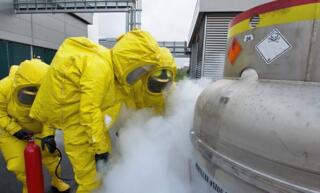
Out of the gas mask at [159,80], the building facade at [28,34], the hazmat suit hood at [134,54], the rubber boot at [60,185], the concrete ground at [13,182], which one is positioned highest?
the building facade at [28,34]

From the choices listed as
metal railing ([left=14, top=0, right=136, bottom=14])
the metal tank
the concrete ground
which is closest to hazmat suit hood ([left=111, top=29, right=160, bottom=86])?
the metal tank

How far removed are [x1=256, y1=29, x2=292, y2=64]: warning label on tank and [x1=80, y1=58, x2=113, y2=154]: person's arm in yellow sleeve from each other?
1.28 meters

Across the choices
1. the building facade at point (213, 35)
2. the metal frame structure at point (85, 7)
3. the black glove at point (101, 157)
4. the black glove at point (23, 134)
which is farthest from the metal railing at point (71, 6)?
the black glove at point (101, 157)

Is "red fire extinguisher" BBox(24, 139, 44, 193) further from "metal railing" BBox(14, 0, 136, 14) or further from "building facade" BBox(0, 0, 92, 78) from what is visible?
"building facade" BBox(0, 0, 92, 78)

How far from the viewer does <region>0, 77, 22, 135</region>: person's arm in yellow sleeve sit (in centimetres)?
288

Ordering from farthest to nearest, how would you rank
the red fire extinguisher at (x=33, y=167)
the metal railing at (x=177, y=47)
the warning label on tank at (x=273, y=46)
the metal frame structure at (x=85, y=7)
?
1. the metal railing at (x=177, y=47)
2. the metal frame structure at (x=85, y=7)
3. the red fire extinguisher at (x=33, y=167)
4. the warning label on tank at (x=273, y=46)

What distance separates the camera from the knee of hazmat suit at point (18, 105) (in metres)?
2.73

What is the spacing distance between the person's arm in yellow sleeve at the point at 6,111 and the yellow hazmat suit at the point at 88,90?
0.63 metres

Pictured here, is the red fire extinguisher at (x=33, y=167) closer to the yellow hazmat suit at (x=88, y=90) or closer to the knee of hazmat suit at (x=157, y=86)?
the yellow hazmat suit at (x=88, y=90)

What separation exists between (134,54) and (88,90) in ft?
1.52

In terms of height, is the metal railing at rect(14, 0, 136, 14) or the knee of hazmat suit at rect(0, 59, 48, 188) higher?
the metal railing at rect(14, 0, 136, 14)

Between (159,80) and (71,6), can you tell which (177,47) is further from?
(159,80)

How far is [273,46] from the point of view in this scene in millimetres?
1155

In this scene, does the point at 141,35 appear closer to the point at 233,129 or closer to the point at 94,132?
the point at 94,132
